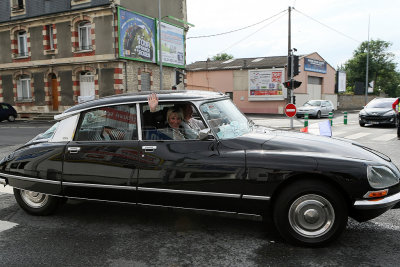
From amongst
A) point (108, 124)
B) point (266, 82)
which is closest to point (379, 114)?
point (108, 124)

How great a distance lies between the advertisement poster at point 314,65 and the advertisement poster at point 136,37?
62.8 ft

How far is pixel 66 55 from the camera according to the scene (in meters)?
24.9

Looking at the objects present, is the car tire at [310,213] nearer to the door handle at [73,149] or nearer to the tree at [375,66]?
the door handle at [73,149]

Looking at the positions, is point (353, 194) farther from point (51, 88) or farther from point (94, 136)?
point (51, 88)

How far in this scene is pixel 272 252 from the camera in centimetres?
331

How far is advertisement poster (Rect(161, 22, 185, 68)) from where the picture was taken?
88.5ft

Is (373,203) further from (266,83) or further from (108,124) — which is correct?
(266,83)

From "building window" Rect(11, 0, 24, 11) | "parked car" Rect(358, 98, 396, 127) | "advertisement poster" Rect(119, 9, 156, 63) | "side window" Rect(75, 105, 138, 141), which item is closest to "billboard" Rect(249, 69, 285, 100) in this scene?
"advertisement poster" Rect(119, 9, 156, 63)

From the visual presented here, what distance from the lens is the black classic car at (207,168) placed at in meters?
3.33

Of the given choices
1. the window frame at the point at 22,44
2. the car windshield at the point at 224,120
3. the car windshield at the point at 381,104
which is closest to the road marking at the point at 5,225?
the car windshield at the point at 224,120

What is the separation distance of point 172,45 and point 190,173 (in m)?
25.7

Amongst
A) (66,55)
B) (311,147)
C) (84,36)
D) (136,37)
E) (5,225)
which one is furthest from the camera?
(66,55)

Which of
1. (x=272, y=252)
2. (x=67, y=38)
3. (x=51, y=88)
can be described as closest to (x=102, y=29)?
(x=67, y=38)

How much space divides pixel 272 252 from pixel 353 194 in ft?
3.13
